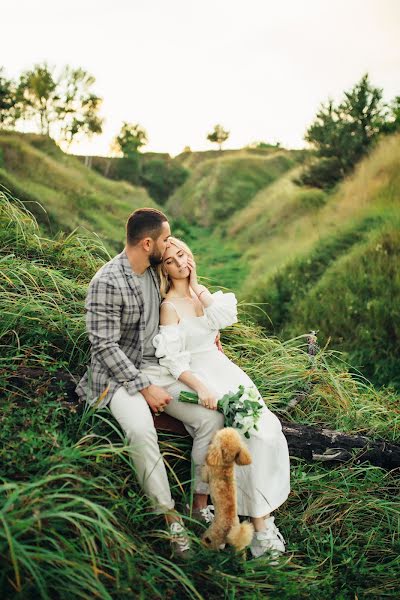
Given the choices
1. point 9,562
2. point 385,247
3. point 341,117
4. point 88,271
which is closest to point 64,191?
point 341,117

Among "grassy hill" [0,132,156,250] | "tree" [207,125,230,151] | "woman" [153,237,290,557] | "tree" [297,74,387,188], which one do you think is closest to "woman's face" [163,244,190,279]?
"woman" [153,237,290,557]

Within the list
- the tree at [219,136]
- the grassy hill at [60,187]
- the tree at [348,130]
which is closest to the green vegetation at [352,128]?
the tree at [348,130]

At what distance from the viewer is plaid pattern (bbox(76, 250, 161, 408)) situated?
13.0 ft

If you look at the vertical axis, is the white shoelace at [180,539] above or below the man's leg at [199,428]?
below

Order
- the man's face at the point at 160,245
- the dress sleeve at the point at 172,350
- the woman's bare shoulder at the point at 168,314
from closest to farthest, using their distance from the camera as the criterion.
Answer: the dress sleeve at the point at 172,350 < the man's face at the point at 160,245 < the woman's bare shoulder at the point at 168,314

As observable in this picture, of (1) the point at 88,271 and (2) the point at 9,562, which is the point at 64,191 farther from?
(2) the point at 9,562

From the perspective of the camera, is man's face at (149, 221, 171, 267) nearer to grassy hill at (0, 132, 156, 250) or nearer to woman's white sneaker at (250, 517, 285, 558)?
woman's white sneaker at (250, 517, 285, 558)

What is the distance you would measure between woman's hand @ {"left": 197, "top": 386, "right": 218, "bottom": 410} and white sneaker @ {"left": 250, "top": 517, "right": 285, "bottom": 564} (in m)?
0.88

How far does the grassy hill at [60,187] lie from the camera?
741 inches

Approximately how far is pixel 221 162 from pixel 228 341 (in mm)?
31788

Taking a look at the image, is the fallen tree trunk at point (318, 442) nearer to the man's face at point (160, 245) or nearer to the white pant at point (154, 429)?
the white pant at point (154, 429)

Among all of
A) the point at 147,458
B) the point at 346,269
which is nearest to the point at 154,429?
the point at 147,458

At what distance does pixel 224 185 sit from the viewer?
33281 mm

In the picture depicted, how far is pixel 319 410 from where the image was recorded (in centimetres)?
547
